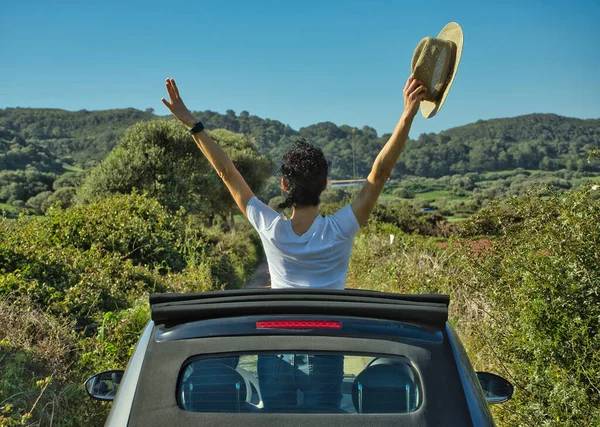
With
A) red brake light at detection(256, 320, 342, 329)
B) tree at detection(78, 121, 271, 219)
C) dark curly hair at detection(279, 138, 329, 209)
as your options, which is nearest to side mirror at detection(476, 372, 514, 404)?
red brake light at detection(256, 320, 342, 329)

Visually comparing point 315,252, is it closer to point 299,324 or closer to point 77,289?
point 299,324

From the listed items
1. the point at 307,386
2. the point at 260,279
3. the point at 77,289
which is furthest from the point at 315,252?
the point at 260,279

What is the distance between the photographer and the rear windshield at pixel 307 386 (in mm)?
2332

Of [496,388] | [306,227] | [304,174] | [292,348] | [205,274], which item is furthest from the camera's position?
[205,274]

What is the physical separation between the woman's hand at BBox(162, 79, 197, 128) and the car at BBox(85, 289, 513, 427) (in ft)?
6.17

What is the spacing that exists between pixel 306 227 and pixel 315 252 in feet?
0.88

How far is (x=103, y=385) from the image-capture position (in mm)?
3201

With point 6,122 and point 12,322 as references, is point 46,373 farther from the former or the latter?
point 6,122

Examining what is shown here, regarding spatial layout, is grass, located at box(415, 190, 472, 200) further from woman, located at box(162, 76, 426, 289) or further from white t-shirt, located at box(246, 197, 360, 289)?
white t-shirt, located at box(246, 197, 360, 289)

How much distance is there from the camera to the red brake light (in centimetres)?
236

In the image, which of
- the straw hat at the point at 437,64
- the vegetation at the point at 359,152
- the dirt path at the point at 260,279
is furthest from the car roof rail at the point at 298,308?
the dirt path at the point at 260,279

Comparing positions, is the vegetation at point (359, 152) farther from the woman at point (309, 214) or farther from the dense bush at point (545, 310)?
the woman at point (309, 214)

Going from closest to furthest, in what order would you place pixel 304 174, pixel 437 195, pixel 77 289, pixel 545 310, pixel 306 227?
pixel 306 227 → pixel 304 174 → pixel 545 310 → pixel 77 289 → pixel 437 195

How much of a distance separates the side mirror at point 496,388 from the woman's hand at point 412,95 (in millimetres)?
1460
